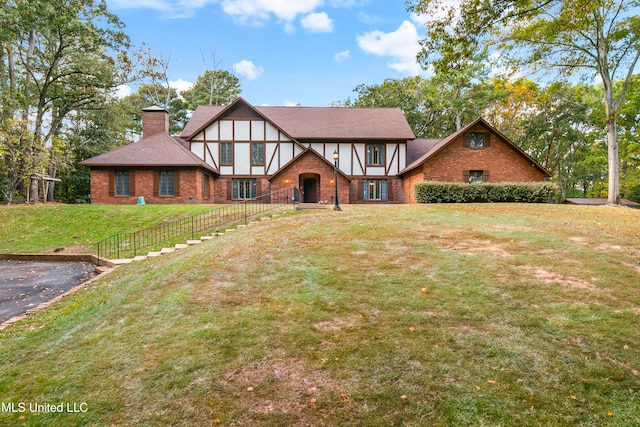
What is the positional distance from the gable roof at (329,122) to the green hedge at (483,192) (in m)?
9.78

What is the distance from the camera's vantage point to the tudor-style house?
77.3 feet

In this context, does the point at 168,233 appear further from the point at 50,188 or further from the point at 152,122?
the point at 50,188

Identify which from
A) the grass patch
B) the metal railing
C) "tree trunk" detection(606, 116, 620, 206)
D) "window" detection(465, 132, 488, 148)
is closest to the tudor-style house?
"window" detection(465, 132, 488, 148)

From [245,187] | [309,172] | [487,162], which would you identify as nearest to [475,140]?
[487,162]

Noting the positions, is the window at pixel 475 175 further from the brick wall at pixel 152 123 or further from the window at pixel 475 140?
the brick wall at pixel 152 123

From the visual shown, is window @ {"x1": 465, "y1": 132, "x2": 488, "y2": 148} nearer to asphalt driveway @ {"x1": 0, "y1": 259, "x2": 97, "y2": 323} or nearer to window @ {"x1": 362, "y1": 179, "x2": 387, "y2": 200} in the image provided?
window @ {"x1": 362, "y1": 179, "x2": 387, "y2": 200}

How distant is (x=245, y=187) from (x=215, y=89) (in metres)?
26.8

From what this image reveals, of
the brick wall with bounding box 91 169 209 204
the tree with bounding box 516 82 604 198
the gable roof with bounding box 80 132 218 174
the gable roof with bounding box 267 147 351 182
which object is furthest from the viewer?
the tree with bounding box 516 82 604 198

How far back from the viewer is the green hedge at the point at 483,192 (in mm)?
18984

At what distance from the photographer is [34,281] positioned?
9977mm

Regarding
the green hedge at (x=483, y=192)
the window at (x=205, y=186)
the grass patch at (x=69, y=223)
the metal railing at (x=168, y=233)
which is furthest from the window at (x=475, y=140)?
the window at (x=205, y=186)

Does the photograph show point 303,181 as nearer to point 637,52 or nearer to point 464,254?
point 464,254

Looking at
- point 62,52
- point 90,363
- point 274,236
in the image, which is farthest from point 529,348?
point 62,52

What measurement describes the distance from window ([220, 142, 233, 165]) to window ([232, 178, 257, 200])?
1.51m
